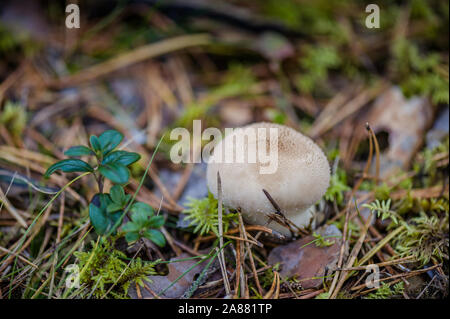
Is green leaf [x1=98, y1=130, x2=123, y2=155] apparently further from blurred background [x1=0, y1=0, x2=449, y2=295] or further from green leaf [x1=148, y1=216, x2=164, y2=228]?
blurred background [x1=0, y1=0, x2=449, y2=295]

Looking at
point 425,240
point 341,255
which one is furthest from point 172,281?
point 425,240

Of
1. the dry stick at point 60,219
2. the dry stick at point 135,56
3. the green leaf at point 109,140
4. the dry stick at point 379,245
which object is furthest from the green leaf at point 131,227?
the dry stick at point 135,56

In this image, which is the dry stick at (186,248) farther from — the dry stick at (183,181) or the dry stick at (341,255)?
the dry stick at (341,255)

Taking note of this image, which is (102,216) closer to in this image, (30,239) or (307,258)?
(30,239)

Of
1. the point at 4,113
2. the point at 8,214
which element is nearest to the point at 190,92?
the point at 4,113

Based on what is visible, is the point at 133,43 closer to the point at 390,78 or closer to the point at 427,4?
the point at 390,78

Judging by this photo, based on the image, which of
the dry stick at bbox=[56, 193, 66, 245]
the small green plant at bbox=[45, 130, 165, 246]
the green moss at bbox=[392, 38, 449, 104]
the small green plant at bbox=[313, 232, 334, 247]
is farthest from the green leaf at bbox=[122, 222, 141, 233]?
the green moss at bbox=[392, 38, 449, 104]
